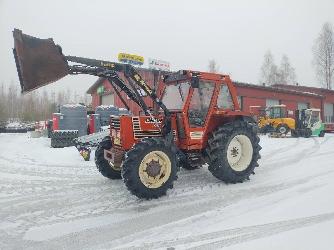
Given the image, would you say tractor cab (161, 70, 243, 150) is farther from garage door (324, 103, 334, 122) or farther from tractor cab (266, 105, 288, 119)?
garage door (324, 103, 334, 122)

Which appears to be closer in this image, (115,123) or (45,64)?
(45,64)

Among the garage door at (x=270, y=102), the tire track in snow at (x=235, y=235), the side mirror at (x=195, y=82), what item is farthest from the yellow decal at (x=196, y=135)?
the garage door at (x=270, y=102)

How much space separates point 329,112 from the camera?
35656 millimetres

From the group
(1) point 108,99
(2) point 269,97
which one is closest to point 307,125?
(2) point 269,97

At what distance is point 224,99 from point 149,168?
2.46m

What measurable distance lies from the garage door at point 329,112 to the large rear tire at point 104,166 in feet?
108

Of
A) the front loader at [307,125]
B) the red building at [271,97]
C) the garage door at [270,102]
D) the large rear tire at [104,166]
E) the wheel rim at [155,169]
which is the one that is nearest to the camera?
the wheel rim at [155,169]

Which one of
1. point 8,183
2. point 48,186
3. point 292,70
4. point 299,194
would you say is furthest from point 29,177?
point 292,70

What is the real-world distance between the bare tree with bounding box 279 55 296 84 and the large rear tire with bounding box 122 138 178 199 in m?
52.0

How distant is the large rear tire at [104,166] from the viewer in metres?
7.06

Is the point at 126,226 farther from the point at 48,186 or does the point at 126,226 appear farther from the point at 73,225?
the point at 48,186

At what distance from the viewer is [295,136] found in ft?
65.9

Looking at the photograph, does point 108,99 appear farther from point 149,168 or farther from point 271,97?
point 149,168

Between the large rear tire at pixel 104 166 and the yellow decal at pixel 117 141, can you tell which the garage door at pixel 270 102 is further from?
the yellow decal at pixel 117 141
